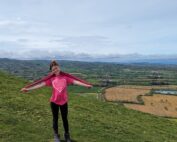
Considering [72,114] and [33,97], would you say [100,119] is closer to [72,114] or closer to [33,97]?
[72,114]

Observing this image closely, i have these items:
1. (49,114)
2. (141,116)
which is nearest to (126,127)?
(49,114)

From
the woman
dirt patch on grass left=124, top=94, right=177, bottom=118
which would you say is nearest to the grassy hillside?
the woman

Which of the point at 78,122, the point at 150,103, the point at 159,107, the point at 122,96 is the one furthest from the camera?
the point at 122,96

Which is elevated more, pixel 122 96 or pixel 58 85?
pixel 58 85

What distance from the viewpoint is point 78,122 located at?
16.3 m

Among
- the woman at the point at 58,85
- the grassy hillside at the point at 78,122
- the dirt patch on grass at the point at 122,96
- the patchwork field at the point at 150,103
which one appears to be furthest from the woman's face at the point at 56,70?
the dirt patch on grass at the point at 122,96

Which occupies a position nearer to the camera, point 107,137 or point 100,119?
point 107,137

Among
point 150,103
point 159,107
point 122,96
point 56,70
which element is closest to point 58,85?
point 56,70

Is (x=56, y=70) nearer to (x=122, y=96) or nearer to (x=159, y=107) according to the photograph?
(x=159, y=107)

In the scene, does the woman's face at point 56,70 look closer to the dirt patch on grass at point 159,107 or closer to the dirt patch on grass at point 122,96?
the dirt patch on grass at point 159,107

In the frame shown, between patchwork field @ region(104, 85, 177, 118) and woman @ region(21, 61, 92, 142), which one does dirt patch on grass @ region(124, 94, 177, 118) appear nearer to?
patchwork field @ region(104, 85, 177, 118)

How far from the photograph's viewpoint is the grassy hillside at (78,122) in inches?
533

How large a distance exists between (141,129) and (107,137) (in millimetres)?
3926

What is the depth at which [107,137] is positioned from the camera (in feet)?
47.2
